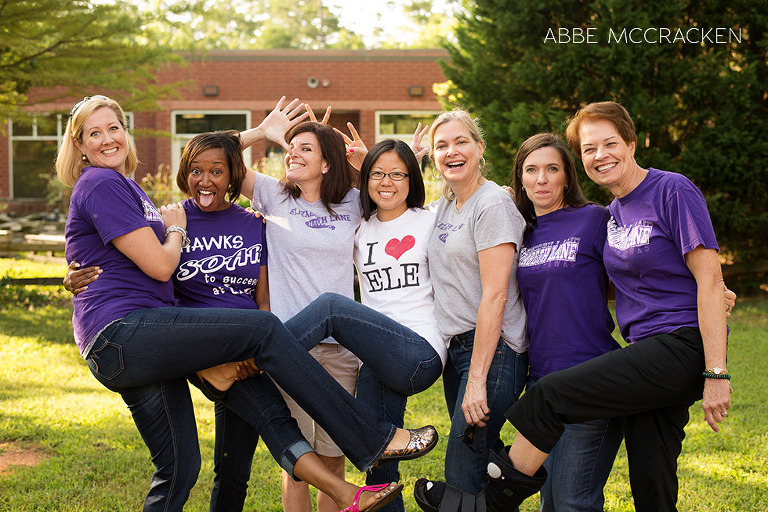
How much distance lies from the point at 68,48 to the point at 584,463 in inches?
388

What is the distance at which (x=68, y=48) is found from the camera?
10102 mm

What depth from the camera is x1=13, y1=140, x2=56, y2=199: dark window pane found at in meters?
20.5

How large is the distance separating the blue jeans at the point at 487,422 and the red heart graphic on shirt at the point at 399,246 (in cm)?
52

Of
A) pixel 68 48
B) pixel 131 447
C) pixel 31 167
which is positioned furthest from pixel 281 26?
pixel 131 447

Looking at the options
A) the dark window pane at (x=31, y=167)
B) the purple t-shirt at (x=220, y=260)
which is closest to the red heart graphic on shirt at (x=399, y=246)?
the purple t-shirt at (x=220, y=260)

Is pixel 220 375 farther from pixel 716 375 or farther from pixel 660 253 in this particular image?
pixel 716 375

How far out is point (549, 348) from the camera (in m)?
3.08

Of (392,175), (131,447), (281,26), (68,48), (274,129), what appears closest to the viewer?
(392,175)

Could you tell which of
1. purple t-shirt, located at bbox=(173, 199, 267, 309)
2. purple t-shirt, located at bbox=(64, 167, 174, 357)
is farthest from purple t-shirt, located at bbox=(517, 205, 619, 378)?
purple t-shirt, located at bbox=(64, 167, 174, 357)

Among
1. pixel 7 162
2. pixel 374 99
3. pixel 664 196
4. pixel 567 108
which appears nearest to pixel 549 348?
pixel 664 196

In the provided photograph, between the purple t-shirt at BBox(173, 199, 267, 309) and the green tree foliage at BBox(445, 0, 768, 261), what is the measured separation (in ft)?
20.9

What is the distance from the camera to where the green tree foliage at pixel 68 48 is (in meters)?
9.43

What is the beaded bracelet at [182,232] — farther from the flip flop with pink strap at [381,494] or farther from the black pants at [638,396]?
the black pants at [638,396]

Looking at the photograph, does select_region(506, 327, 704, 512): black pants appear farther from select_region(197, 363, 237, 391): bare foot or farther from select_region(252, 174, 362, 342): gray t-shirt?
select_region(197, 363, 237, 391): bare foot
